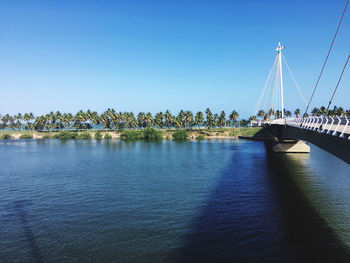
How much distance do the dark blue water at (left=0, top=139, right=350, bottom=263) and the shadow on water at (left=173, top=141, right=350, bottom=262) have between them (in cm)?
8

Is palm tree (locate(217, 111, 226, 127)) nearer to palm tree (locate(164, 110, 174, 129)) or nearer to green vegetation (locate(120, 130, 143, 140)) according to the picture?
palm tree (locate(164, 110, 174, 129))

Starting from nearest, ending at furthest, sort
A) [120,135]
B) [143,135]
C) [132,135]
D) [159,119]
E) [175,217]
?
[175,217] → [132,135] → [143,135] → [120,135] → [159,119]

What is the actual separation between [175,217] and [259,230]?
316 inches

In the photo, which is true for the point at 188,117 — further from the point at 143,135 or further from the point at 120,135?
the point at 120,135

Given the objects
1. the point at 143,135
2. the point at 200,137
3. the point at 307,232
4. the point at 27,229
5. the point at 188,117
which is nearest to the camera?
the point at 307,232

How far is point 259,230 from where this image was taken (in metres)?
21.8

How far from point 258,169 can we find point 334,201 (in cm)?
2114

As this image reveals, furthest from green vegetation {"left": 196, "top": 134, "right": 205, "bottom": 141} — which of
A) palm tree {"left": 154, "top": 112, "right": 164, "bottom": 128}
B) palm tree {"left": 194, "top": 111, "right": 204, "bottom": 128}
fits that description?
palm tree {"left": 154, "top": 112, "right": 164, "bottom": 128}

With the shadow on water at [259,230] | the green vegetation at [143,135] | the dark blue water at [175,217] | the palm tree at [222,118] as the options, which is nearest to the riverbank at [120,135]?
the green vegetation at [143,135]

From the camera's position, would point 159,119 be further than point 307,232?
Yes

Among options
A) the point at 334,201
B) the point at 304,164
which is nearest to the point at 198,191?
the point at 334,201

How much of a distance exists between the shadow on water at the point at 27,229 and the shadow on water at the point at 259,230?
10377 millimetres

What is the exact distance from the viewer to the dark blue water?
60.7 ft

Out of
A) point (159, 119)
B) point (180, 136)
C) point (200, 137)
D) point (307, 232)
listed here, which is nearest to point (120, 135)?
point (159, 119)
